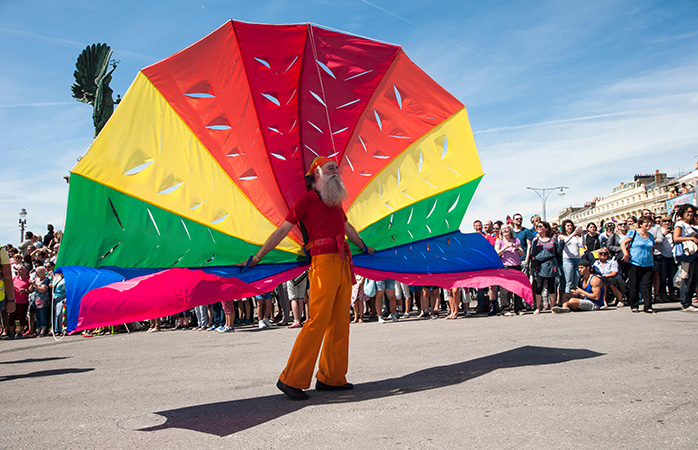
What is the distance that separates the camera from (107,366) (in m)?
7.39

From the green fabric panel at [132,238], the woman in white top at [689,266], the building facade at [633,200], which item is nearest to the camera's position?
the green fabric panel at [132,238]

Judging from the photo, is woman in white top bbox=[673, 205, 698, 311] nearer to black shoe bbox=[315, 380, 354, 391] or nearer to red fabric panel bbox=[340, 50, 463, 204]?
red fabric panel bbox=[340, 50, 463, 204]

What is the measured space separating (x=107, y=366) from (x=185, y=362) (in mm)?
1137

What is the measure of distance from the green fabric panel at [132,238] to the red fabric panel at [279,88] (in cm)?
100

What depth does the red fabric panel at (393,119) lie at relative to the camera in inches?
242

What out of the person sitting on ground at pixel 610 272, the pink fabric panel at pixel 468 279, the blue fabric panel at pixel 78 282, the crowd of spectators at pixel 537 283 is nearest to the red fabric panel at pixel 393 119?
the pink fabric panel at pixel 468 279

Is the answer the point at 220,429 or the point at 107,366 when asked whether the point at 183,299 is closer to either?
the point at 220,429

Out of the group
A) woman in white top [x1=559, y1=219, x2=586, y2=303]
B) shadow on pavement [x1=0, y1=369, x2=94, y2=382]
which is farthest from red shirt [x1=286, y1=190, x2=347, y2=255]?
woman in white top [x1=559, y1=219, x2=586, y2=303]

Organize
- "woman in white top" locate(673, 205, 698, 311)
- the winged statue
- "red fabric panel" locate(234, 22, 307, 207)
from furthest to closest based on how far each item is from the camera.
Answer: the winged statue, "woman in white top" locate(673, 205, 698, 311), "red fabric panel" locate(234, 22, 307, 207)

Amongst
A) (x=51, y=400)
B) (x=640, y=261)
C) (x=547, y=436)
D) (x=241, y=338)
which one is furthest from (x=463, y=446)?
(x=640, y=261)

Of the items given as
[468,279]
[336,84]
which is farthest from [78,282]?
[468,279]

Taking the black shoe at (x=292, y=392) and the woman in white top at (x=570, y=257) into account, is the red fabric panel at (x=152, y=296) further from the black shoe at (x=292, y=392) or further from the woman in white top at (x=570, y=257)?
the woman in white top at (x=570, y=257)

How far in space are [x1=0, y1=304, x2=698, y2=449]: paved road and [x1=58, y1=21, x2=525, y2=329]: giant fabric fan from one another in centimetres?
95

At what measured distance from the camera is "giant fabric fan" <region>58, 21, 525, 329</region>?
4602mm
